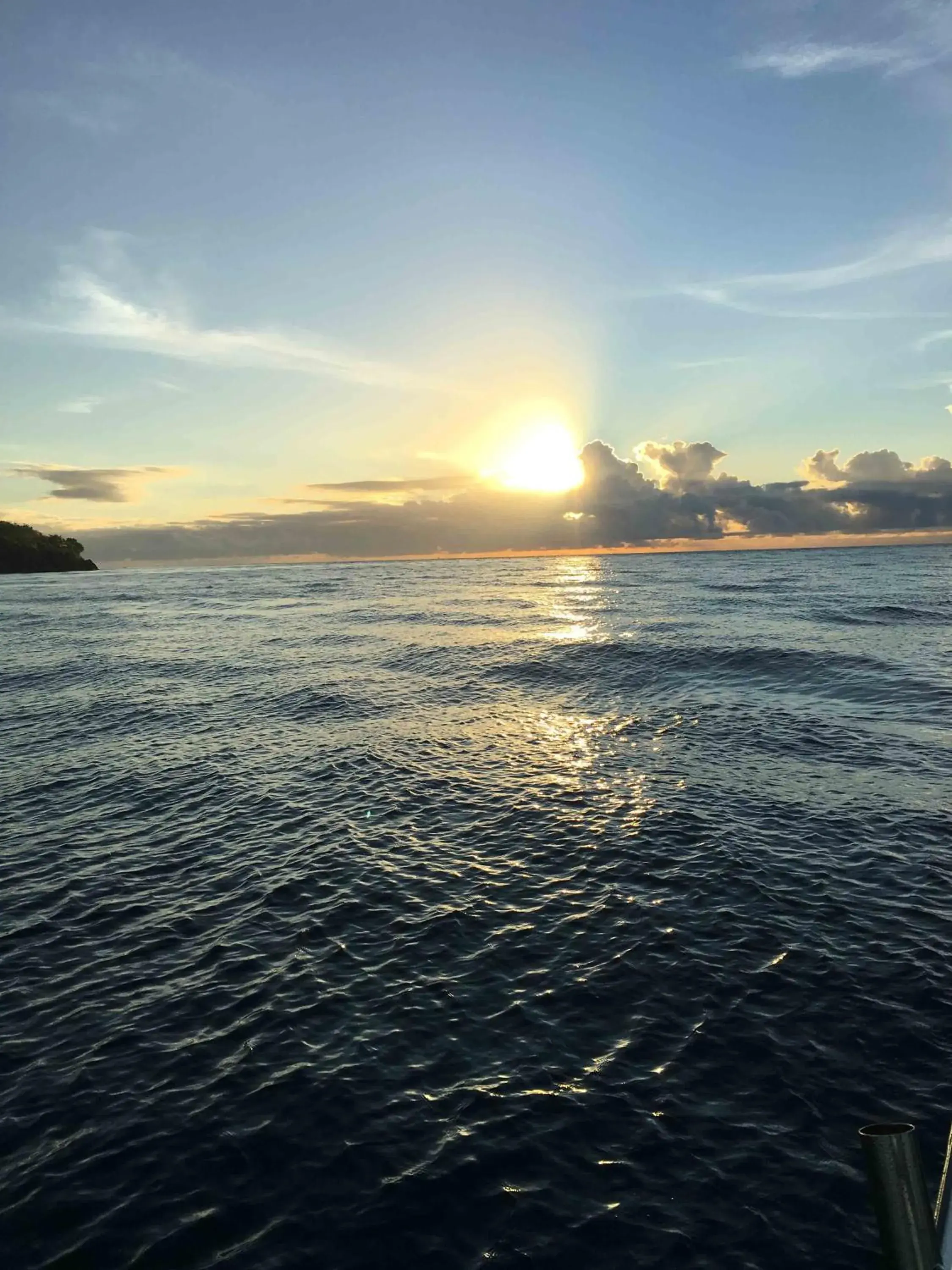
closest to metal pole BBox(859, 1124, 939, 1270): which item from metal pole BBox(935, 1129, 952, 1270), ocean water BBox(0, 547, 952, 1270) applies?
metal pole BBox(935, 1129, 952, 1270)

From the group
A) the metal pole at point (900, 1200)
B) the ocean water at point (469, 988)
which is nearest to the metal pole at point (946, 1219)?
the metal pole at point (900, 1200)

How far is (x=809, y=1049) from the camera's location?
15.2m

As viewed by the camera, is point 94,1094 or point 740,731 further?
point 740,731

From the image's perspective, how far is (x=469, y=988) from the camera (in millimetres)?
17688

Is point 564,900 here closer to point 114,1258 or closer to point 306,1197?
point 306,1197

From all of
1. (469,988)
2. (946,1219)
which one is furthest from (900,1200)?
(469,988)

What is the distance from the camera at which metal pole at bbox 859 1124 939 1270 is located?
8.98 meters

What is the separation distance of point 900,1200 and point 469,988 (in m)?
10.4

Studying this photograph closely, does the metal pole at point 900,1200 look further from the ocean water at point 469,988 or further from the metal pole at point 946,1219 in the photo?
the ocean water at point 469,988

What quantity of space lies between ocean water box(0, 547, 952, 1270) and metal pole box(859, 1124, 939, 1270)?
212 centimetres

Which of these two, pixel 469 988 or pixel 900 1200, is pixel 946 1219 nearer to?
pixel 900 1200

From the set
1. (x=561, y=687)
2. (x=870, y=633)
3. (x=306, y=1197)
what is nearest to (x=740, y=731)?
(x=561, y=687)

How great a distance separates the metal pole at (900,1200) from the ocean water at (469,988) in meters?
2.12

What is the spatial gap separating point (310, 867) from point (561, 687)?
1319 inches
